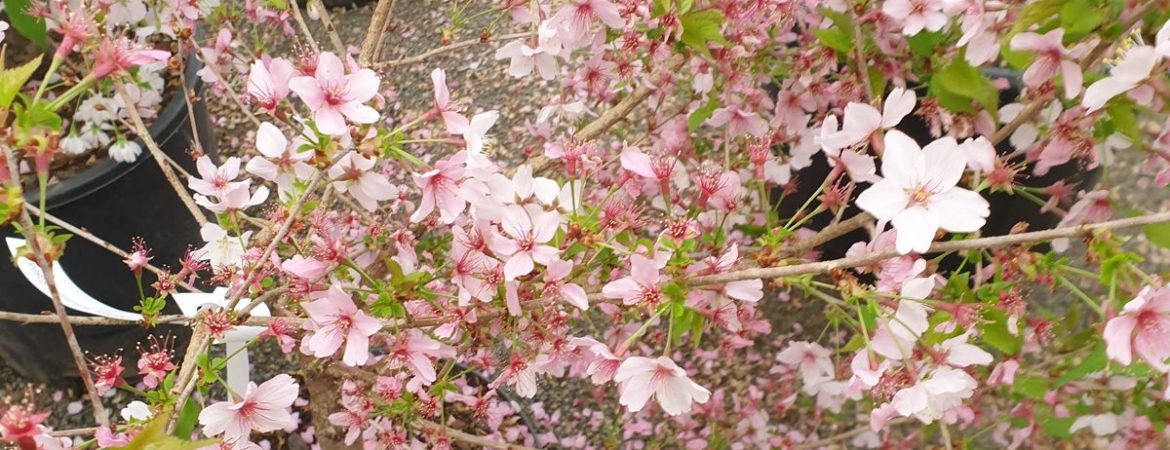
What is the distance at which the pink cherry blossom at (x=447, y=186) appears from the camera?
891 mm

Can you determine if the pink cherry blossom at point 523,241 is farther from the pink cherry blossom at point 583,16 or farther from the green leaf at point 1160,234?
the green leaf at point 1160,234

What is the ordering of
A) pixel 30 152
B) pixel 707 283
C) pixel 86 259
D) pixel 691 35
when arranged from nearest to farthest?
1. pixel 30 152
2. pixel 707 283
3. pixel 691 35
4. pixel 86 259

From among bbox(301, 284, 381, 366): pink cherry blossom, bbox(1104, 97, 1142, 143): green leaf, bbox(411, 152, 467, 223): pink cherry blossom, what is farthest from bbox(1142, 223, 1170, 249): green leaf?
bbox(301, 284, 381, 366): pink cherry blossom

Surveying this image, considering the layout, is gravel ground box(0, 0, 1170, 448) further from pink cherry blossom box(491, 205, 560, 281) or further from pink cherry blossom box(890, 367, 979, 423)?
pink cherry blossom box(890, 367, 979, 423)

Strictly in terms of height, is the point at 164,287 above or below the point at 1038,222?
above

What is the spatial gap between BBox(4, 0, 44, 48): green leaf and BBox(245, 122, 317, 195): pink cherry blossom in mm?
378

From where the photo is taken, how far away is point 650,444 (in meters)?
2.00

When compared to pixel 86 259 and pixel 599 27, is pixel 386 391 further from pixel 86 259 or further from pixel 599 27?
pixel 86 259

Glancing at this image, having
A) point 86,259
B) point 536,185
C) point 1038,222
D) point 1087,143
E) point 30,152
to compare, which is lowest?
point 1038,222

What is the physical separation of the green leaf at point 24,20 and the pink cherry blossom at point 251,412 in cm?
59

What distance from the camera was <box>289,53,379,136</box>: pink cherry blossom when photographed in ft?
2.63

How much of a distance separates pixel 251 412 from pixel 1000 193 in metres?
1.65

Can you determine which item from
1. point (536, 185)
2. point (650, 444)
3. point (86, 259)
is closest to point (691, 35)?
point (536, 185)

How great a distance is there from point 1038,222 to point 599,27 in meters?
1.30
